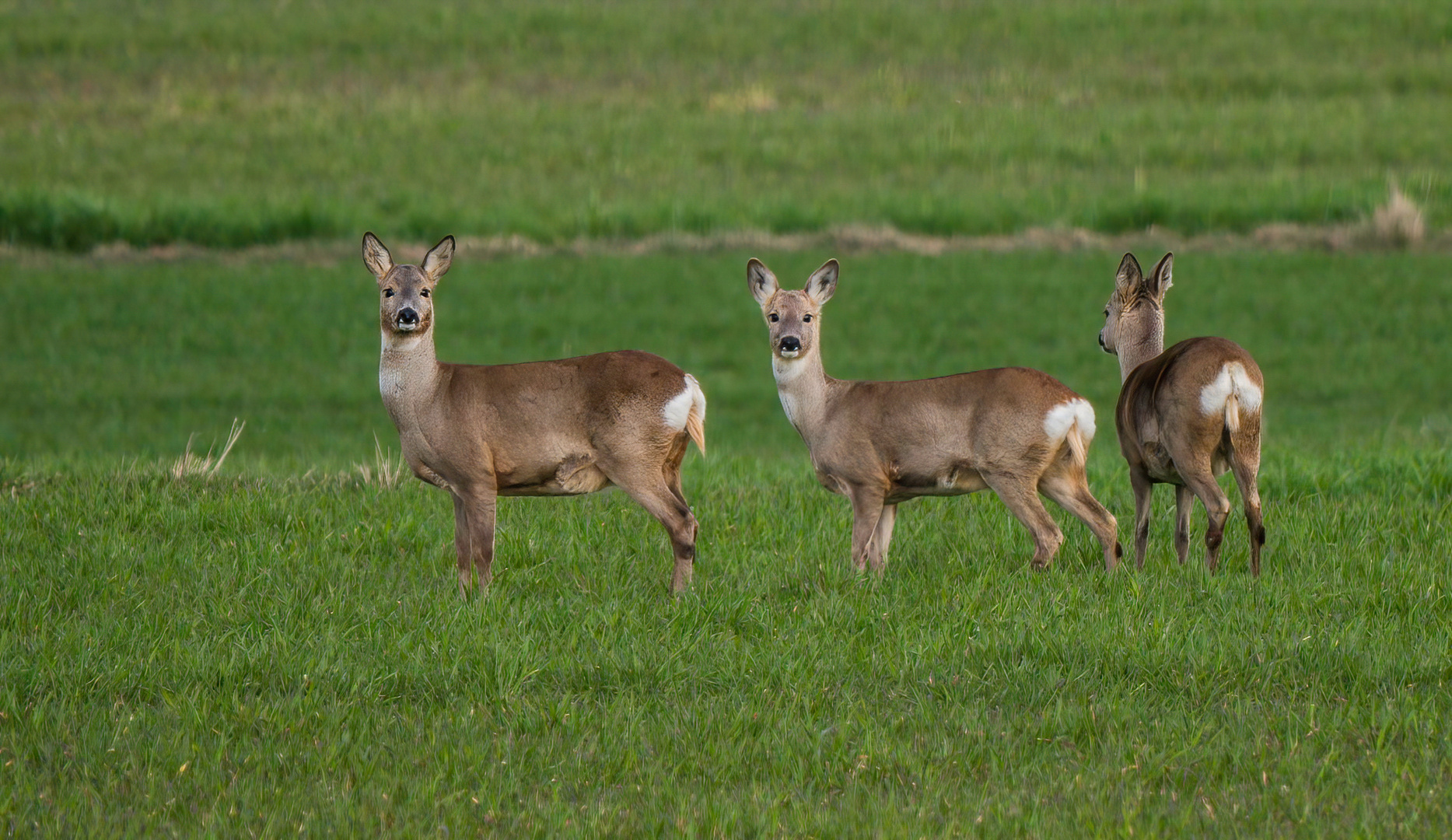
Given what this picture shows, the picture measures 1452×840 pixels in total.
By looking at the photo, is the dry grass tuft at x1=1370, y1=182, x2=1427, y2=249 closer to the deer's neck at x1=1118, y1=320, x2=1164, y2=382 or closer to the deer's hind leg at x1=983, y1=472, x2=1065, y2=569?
the deer's neck at x1=1118, y1=320, x2=1164, y2=382

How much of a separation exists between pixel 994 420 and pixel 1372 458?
4.59 metres

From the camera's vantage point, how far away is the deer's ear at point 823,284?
8750 mm

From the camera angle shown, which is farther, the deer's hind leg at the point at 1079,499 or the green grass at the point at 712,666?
the deer's hind leg at the point at 1079,499

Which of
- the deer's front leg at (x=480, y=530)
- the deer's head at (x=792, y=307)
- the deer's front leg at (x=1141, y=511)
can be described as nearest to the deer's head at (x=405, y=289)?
the deer's front leg at (x=480, y=530)

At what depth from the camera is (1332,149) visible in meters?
26.8

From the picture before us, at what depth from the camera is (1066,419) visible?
7902mm

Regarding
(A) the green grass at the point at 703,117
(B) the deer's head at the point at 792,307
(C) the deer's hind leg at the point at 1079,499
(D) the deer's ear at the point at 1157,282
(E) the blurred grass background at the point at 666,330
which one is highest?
(A) the green grass at the point at 703,117

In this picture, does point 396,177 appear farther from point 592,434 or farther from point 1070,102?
point 592,434

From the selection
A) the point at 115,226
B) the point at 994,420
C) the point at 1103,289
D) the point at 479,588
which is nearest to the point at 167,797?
the point at 479,588

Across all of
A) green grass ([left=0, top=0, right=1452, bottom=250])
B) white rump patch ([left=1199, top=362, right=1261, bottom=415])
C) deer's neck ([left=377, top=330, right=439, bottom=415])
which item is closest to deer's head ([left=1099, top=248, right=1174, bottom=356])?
white rump patch ([left=1199, top=362, right=1261, bottom=415])

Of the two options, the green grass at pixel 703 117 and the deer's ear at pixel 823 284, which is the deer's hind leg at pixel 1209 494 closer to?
the deer's ear at pixel 823 284

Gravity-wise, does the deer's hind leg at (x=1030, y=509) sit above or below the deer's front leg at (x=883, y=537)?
above

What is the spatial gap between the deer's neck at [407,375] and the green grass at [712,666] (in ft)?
2.80

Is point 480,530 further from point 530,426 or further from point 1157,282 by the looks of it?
point 1157,282
